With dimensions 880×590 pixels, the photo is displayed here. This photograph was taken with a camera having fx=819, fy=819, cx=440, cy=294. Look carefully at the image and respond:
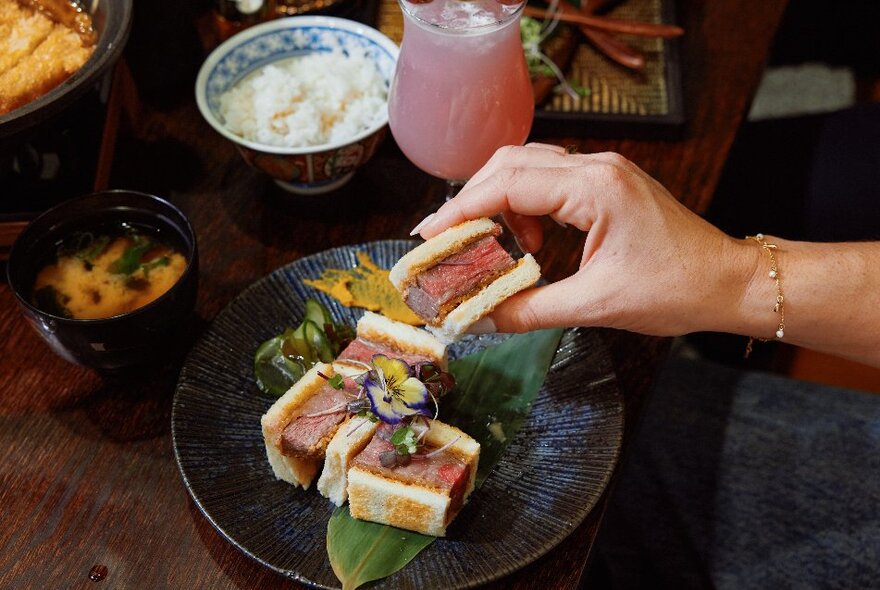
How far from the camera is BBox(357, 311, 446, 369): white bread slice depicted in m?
1.64

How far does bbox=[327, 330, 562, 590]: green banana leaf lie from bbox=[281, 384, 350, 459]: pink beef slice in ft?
0.41

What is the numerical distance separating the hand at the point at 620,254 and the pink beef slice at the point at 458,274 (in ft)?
0.22

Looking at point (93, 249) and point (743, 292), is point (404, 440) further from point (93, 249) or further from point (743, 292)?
point (93, 249)

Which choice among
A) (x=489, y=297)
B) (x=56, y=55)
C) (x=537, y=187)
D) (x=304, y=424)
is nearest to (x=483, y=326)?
(x=489, y=297)

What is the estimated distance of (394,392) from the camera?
148 cm

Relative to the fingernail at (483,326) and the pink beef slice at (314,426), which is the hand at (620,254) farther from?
the pink beef slice at (314,426)

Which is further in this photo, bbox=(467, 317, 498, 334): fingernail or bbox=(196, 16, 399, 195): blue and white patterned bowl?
bbox=(196, 16, 399, 195): blue and white patterned bowl

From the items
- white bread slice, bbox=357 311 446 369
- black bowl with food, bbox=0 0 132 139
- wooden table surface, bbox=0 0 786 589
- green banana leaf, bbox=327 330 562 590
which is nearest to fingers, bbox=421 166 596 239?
white bread slice, bbox=357 311 446 369

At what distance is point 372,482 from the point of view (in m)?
1.41

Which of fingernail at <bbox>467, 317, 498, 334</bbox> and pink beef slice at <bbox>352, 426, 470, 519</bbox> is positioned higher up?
fingernail at <bbox>467, 317, 498, 334</bbox>

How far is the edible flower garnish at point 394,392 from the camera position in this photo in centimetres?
147

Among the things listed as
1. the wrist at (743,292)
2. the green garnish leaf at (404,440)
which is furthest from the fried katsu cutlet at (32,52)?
the wrist at (743,292)

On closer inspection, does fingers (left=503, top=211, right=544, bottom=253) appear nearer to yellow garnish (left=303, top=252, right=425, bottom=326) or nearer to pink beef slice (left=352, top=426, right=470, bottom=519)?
yellow garnish (left=303, top=252, right=425, bottom=326)

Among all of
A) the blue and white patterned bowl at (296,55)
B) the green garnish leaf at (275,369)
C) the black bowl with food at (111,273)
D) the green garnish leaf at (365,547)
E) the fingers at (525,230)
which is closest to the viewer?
the green garnish leaf at (365,547)
